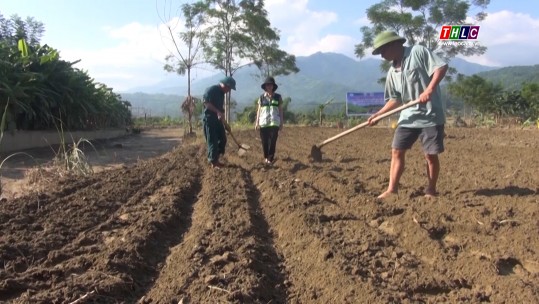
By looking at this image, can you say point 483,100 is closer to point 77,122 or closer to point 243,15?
point 243,15

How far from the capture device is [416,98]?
447 centimetres

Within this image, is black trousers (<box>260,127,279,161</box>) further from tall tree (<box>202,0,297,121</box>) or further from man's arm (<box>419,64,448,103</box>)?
tall tree (<box>202,0,297,121</box>)

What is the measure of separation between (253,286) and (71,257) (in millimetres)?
1406

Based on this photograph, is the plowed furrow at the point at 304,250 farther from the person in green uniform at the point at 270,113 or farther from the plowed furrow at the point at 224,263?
the person in green uniform at the point at 270,113

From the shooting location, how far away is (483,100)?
25500mm

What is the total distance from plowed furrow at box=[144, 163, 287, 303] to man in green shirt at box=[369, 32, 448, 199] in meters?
1.44

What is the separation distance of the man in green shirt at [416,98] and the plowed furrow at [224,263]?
1.44 m

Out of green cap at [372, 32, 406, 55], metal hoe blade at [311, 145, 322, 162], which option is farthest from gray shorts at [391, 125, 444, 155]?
metal hoe blade at [311, 145, 322, 162]

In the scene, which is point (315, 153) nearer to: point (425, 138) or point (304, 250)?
point (425, 138)

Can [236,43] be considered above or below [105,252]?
above

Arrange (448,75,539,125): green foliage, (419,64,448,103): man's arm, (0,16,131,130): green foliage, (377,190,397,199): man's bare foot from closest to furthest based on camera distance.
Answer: (419,64,448,103): man's arm → (377,190,397,199): man's bare foot → (0,16,131,130): green foliage → (448,75,539,125): green foliage

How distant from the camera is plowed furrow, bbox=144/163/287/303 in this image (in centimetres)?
265

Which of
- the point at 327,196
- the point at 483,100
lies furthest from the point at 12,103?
the point at 483,100

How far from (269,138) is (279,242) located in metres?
3.97
